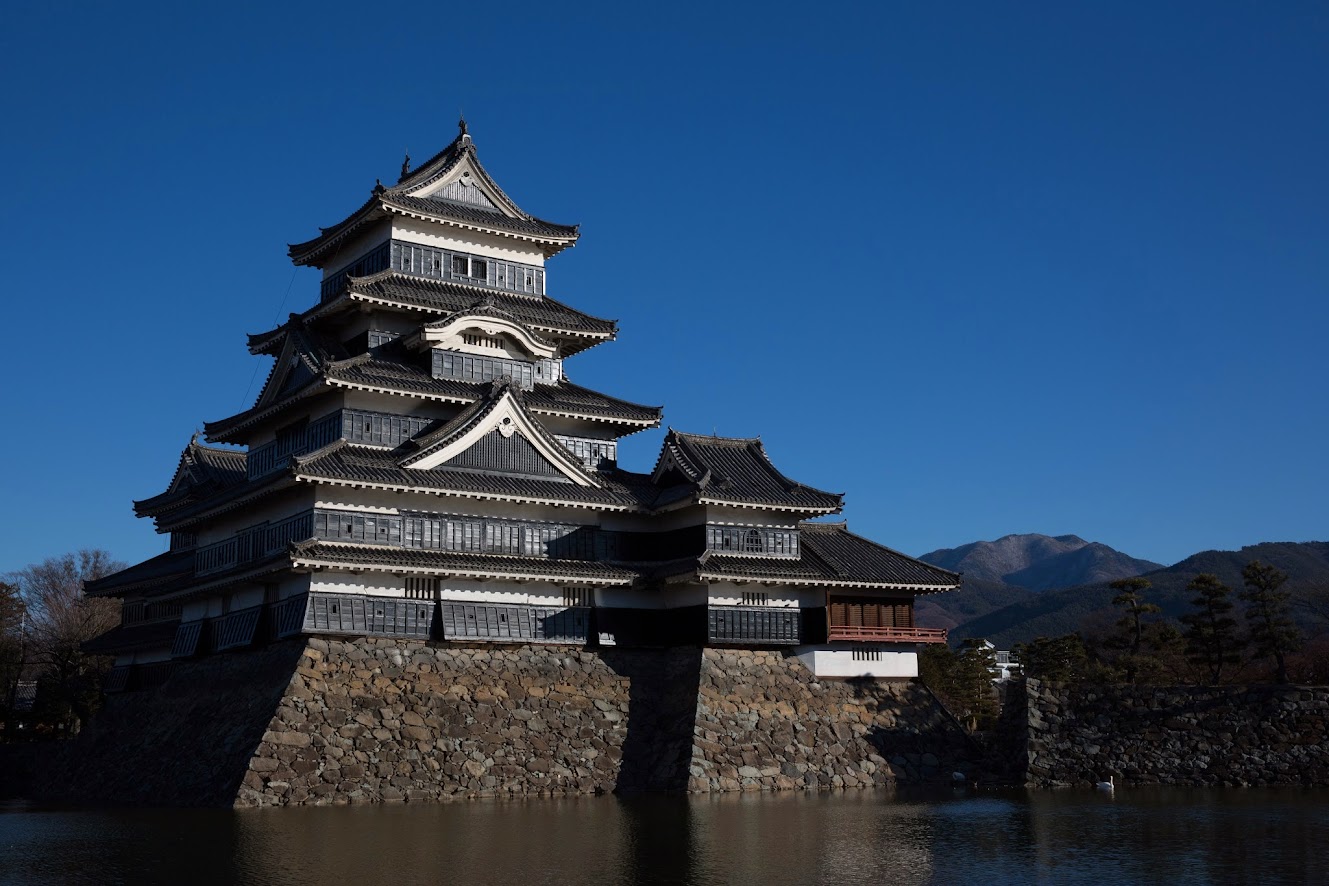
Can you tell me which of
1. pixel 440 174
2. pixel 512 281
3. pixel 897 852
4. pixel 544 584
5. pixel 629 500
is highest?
pixel 440 174

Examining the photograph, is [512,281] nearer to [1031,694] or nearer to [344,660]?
[344,660]

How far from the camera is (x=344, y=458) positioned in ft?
120

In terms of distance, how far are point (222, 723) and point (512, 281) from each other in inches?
691

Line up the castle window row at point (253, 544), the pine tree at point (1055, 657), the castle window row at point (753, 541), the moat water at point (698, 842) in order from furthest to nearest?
the pine tree at point (1055, 657) → the castle window row at point (753, 541) → the castle window row at point (253, 544) → the moat water at point (698, 842)

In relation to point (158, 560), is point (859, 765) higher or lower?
lower

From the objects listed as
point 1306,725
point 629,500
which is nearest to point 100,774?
point 629,500

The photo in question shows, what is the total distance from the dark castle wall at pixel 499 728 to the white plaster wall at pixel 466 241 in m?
14.2

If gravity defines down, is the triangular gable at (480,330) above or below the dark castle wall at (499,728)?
above

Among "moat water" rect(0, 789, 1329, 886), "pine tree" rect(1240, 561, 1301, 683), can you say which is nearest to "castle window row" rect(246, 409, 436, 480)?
"moat water" rect(0, 789, 1329, 886)

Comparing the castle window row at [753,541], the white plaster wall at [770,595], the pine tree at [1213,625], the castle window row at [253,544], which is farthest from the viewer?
the pine tree at [1213,625]

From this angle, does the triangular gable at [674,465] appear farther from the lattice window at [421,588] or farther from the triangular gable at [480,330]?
the lattice window at [421,588]

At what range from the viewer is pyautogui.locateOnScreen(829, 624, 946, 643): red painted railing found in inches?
1570

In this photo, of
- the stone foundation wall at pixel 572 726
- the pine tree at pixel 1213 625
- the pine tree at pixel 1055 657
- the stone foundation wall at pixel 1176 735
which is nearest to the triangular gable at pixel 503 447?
the stone foundation wall at pixel 572 726

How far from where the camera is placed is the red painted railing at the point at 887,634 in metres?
39.9
